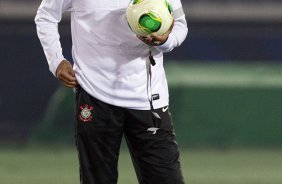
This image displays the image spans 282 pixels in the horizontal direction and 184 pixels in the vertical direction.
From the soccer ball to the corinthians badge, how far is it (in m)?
0.45

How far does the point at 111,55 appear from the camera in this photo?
16.9 ft

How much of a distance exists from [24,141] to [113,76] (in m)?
5.10

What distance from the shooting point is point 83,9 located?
5.17m

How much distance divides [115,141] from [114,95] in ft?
0.74

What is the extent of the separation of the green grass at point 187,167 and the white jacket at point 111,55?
2.74 m

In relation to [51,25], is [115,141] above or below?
below

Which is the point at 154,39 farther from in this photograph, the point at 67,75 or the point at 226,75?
the point at 226,75

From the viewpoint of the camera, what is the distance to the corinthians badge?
516cm

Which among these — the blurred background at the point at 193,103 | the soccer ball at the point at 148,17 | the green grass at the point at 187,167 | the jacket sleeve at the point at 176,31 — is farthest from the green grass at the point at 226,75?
the soccer ball at the point at 148,17

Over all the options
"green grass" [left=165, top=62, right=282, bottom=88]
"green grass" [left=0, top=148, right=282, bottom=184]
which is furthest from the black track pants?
"green grass" [left=165, top=62, right=282, bottom=88]

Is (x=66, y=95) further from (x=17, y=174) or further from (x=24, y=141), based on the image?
(x=17, y=174)

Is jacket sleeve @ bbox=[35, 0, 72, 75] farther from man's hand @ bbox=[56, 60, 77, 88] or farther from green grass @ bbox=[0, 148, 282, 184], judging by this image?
green grass @ bbox=[0, 148, 282, 184]

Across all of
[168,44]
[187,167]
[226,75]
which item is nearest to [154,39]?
[168,44]

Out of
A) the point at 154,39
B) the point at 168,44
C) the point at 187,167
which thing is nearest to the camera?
the point at 154,39
